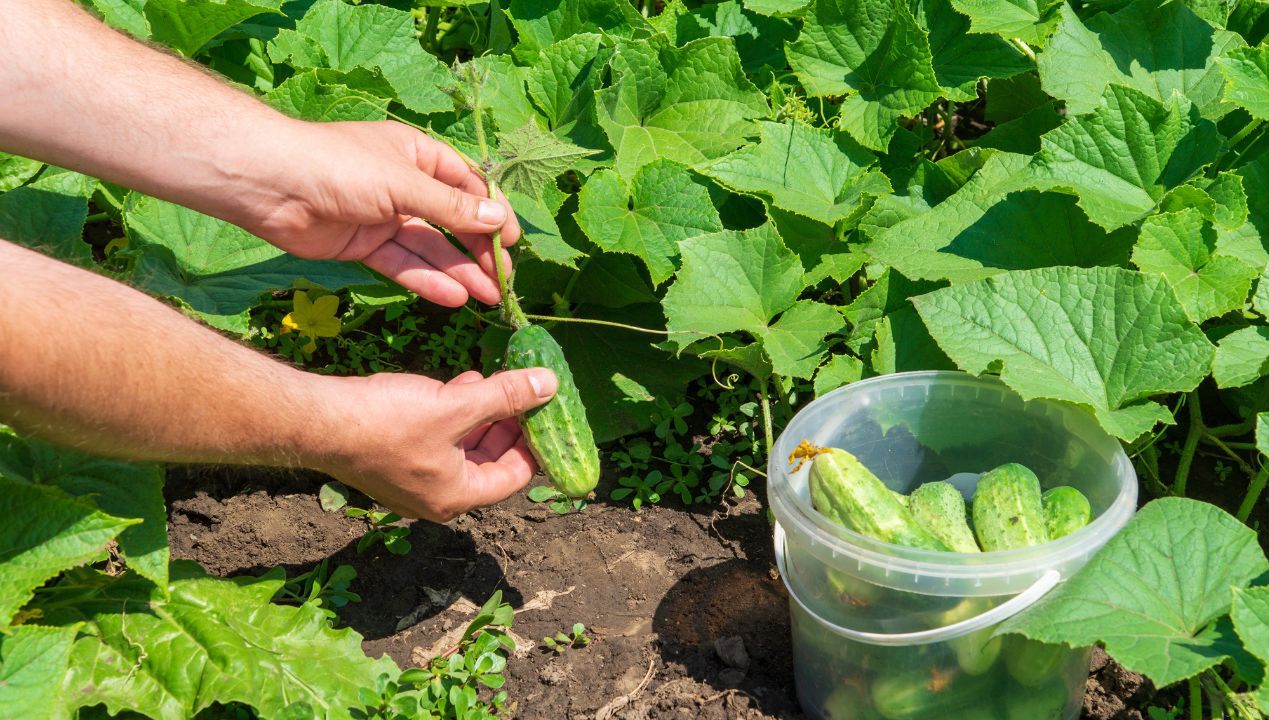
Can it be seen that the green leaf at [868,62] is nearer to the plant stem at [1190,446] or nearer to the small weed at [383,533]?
the plant stem at [1190,446]

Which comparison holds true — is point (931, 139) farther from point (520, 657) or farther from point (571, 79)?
point (520, 657)

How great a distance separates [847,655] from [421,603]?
125cm

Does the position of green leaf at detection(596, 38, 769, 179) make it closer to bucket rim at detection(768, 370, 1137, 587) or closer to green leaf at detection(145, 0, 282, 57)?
green leaf at detection(145, 0, 282, 57)

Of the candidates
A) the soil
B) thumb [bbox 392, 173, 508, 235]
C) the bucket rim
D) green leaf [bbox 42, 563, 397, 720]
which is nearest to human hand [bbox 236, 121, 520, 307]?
thumb [bbox 392, 173, 508, 235]

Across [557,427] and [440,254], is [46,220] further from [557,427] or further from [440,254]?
[557,427]

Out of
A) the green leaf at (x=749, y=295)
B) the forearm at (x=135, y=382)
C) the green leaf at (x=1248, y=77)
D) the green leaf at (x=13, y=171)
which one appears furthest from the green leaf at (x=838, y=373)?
the green leaf at (x=13, y=171)

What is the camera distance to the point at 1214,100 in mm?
3518

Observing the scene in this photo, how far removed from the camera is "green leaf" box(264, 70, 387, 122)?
11.5 feet

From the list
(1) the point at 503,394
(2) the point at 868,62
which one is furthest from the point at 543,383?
(2) the point at 868,62

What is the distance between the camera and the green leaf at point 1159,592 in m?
2.15

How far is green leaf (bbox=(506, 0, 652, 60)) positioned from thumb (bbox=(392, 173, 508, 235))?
4.64ft

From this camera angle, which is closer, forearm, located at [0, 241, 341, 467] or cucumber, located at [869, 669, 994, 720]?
forearm, located at [0, 241, 341, 467]

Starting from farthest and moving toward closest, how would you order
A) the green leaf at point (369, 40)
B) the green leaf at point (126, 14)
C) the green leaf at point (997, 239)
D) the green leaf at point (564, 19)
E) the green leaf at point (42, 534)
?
the green leaf at point (564, 19) → the green leaf at point (369, 40) → the green leaf at point (126, 14) → the green leaf at point (997, 239) → the green leaf at point (42, 534)

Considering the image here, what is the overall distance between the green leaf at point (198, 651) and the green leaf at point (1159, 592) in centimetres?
162
